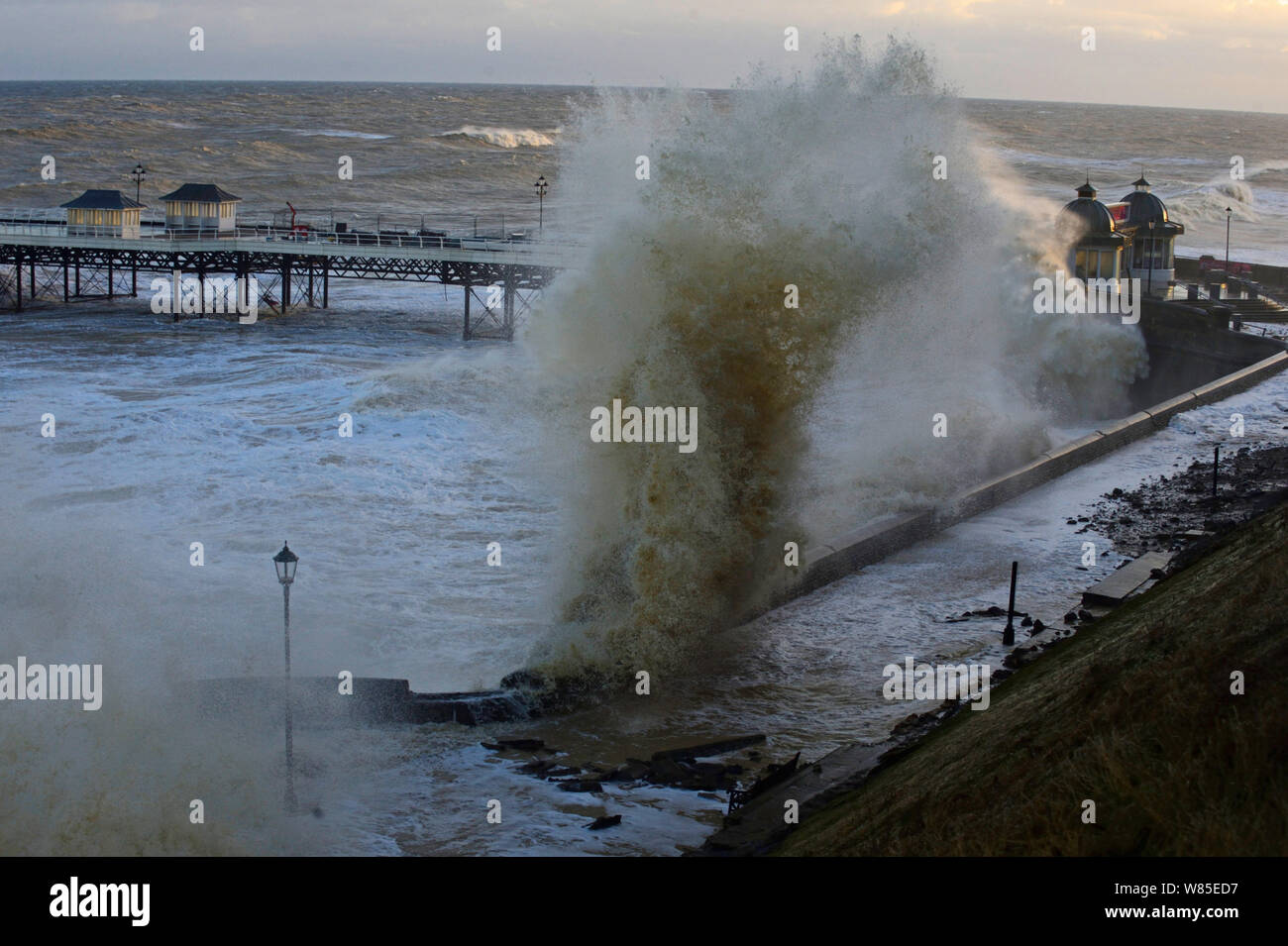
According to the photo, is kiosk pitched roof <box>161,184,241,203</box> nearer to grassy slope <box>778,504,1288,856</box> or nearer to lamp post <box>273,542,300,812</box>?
lamp post <box>273,542,300,812</box>

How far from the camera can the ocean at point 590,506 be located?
33.4 ft

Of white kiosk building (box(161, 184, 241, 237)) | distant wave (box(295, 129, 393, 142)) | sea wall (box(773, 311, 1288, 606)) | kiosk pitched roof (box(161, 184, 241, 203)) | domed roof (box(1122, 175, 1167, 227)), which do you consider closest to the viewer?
sea wall (box(773, 311, 1288, 606))

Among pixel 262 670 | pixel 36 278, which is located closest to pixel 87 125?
pixel 36 278

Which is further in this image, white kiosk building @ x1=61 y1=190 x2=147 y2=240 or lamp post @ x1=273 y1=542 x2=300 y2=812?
white kiosk building @ x1=61 y1=190 x2=147 y2=240

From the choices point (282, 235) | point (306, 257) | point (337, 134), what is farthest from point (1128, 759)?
point (337, 134)

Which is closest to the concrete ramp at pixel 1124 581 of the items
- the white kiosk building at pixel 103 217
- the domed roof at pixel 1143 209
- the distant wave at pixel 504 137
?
the domed roof at pixel 1143 209

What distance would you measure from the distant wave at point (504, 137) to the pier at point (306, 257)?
173 feet

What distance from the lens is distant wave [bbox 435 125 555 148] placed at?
90.7m

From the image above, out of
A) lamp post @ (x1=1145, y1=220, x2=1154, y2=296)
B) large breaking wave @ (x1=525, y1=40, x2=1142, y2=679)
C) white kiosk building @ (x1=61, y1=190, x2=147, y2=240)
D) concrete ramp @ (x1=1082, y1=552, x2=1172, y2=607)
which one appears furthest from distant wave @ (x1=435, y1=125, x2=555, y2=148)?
concrete ramp @ (x1=1082, y1=552, x2=1172, y2=607)

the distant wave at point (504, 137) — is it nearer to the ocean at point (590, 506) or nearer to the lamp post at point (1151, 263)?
the lamp post at point (1151, 263)

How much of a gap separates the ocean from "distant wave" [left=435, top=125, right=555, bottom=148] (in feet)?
216
